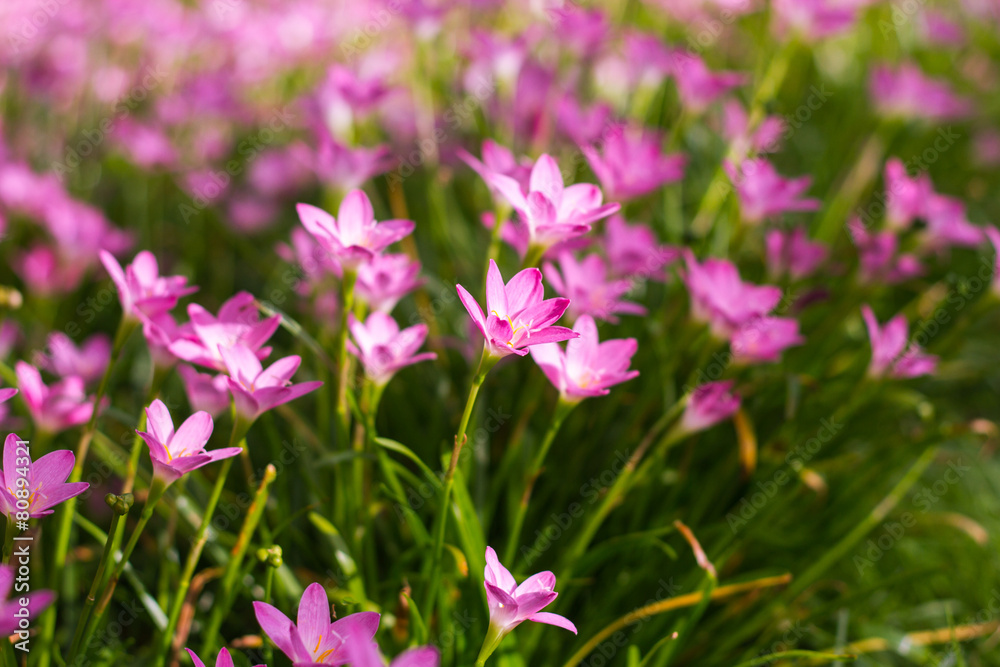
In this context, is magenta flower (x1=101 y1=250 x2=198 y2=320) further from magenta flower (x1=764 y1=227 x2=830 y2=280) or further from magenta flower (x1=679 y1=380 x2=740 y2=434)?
magenta flower (x1=764 y1=227 x2=830 y2=280)

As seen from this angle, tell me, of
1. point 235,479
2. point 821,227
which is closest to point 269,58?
point 235,479

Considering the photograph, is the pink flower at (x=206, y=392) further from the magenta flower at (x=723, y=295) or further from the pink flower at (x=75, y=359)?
the magenta flower at (x=723, y=295)

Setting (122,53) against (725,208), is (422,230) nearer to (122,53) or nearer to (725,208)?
(725,208)

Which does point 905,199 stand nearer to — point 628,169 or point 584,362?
point 628,169

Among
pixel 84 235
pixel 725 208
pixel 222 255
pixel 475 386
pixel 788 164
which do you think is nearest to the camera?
pixel 475 386

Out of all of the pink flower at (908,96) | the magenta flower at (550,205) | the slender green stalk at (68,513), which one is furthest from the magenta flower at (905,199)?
the slender green stalk at (68,513)

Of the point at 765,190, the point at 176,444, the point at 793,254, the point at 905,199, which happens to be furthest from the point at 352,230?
the point at 905,199

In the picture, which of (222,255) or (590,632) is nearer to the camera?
(590,632)
